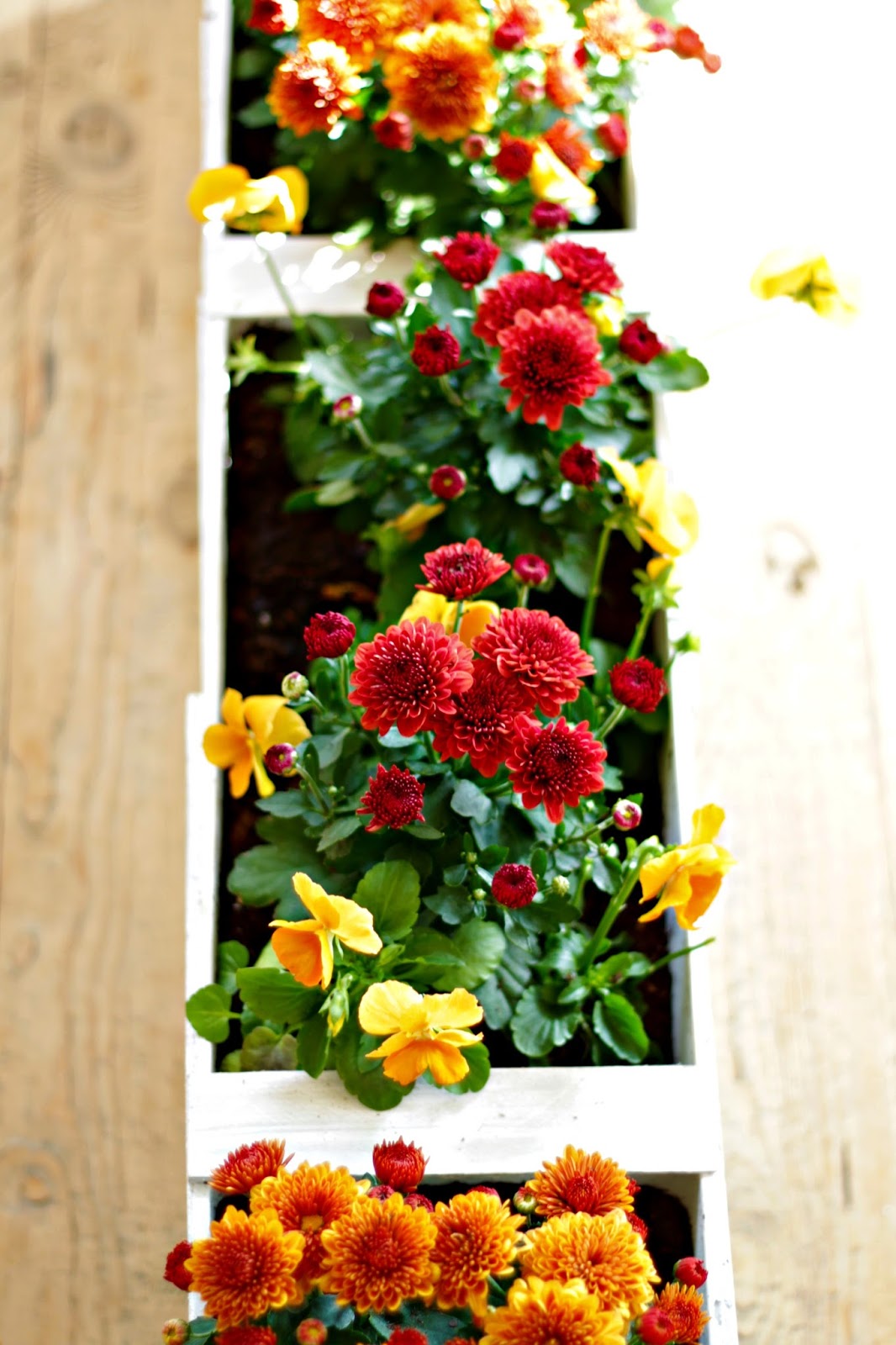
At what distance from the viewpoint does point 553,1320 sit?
660 millimetres

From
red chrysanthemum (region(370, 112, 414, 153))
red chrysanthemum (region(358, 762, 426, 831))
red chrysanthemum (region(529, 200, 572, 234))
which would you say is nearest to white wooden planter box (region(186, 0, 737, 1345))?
red chrysanthemum (region(358, 762, 426, 831))

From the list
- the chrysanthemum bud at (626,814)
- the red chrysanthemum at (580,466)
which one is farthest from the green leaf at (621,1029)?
the red chrysanthemum at (580,466)

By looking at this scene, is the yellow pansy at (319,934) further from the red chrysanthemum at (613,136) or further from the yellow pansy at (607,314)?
the red chrysanthemum at (613,136)

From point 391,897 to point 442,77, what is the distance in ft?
2.06

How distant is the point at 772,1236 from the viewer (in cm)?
116

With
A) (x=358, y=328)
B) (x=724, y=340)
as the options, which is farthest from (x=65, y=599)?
(x=724, y=340)

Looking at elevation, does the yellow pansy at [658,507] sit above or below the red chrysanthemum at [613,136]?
below

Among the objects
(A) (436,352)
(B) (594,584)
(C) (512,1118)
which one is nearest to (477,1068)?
(C) (512,1118)

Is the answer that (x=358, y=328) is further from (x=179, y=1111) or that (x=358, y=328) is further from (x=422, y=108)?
(x=179, y=1111)

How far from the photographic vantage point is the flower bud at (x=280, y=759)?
870 millimetres

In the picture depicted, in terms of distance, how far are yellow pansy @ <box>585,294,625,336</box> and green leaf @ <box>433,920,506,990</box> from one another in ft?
1.56

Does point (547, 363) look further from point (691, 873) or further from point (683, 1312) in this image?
point (683, 1312)

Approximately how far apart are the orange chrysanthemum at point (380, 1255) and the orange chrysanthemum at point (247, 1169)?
72 millimetres

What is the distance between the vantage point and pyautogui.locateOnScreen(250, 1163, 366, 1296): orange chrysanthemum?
2.34 feet
